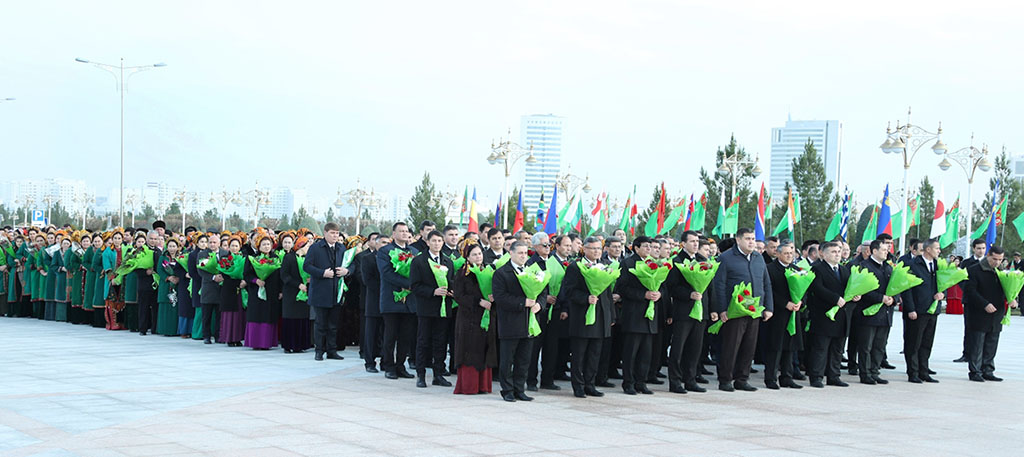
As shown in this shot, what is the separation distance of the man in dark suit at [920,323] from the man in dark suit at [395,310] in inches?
232

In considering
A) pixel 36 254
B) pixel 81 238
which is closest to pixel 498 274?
pixel 81 238

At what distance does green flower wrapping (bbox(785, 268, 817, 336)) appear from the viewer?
11305 millimetres

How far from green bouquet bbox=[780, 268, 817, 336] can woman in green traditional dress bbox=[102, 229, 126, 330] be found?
1083 cm

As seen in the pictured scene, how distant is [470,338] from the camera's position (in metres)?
10.4

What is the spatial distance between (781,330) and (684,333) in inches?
48.6

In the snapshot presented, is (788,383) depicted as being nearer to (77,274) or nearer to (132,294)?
(132,294)

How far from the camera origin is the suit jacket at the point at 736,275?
35.9 feet

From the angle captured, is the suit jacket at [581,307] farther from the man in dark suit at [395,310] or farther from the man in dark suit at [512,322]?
the man in dark suit at [395,310]

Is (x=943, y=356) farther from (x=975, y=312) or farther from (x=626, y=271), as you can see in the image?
(x=626, y=271)

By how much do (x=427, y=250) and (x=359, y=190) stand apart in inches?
1768

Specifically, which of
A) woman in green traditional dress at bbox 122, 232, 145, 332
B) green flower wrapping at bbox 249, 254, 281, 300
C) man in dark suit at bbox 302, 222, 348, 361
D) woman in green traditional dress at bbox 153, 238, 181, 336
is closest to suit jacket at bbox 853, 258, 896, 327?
man in dark suit at bbox 302, 222, 348, 361

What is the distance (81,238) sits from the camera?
18531 millimetres

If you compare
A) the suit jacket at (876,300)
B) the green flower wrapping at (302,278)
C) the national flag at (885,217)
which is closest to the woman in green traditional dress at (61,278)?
the green flower wrapping at (302,278)

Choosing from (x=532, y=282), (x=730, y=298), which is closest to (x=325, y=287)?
(x=532, y=282)
